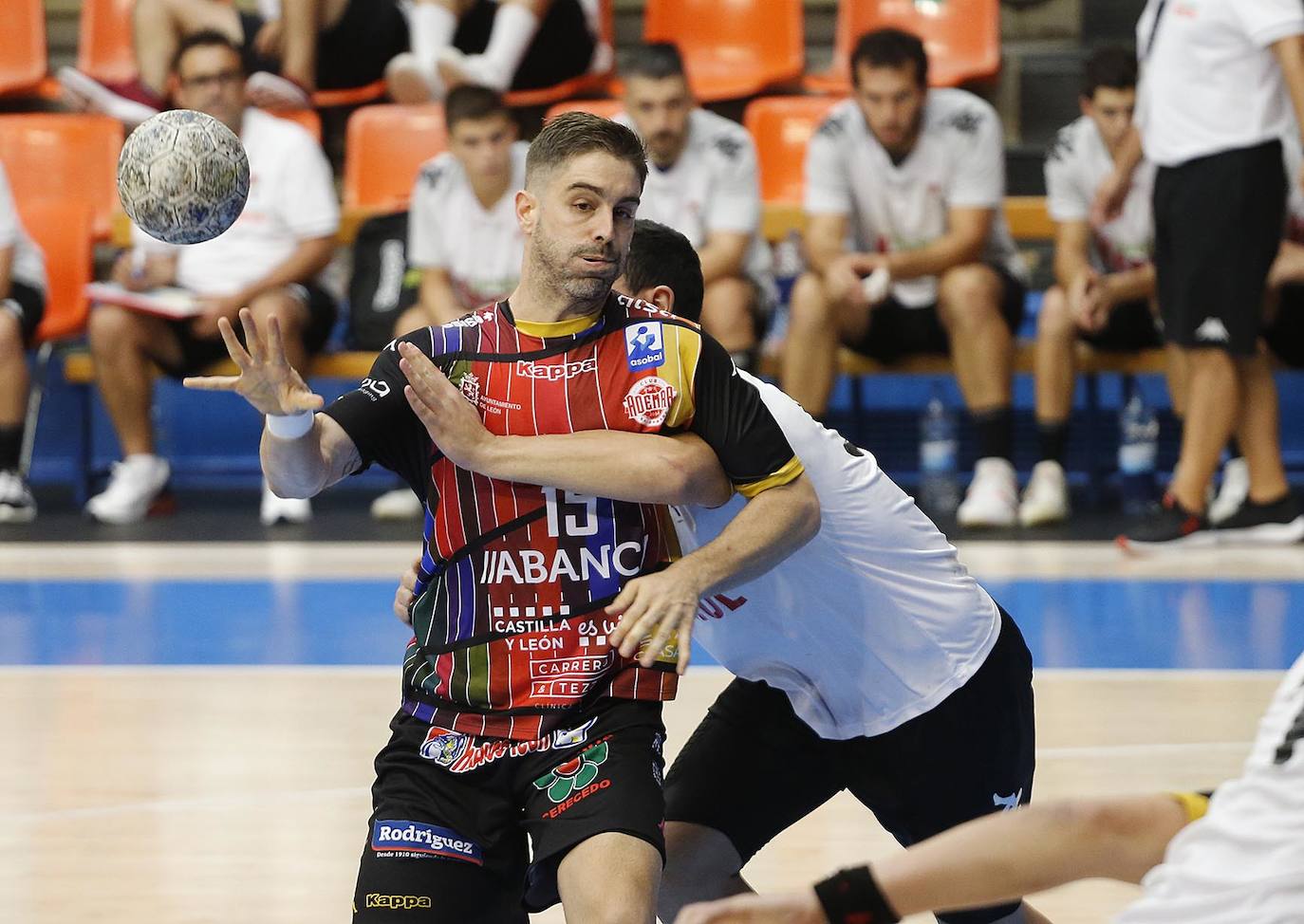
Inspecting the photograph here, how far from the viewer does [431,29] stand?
9383 millimetres

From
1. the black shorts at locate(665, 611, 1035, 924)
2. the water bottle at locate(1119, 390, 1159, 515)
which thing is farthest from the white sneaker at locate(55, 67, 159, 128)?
the black shorts at locate(665, 611, 1035, 924)

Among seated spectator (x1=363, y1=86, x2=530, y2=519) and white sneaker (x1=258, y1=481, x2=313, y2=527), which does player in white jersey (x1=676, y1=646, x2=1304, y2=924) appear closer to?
seated spectator (x1=363, y1=86, x2=530, y2=519)

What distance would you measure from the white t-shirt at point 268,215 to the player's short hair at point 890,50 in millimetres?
2331

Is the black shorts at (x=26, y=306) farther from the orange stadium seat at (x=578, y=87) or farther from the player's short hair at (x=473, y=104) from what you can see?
the orange stadium seat at (x=578, y=87)

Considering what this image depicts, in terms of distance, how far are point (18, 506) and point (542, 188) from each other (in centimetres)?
609

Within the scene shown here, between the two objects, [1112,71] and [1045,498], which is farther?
[1112,71]

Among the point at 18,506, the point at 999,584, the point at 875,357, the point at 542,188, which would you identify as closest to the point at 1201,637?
the point at 999,584

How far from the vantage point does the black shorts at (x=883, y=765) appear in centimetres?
318

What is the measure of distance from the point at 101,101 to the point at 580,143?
7050 millimetres

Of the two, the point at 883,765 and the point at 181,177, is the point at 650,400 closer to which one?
the point at 883,765

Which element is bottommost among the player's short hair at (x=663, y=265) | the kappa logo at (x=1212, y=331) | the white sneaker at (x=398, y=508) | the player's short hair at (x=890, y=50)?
the white sneaker at (x=398, y=508)

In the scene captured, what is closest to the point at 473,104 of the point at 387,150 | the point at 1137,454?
the point at 387,150

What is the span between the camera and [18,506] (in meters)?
8.49

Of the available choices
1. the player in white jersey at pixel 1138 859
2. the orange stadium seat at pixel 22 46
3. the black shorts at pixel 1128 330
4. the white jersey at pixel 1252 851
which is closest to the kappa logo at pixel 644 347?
the player in white jersey at pixel 1138 859
